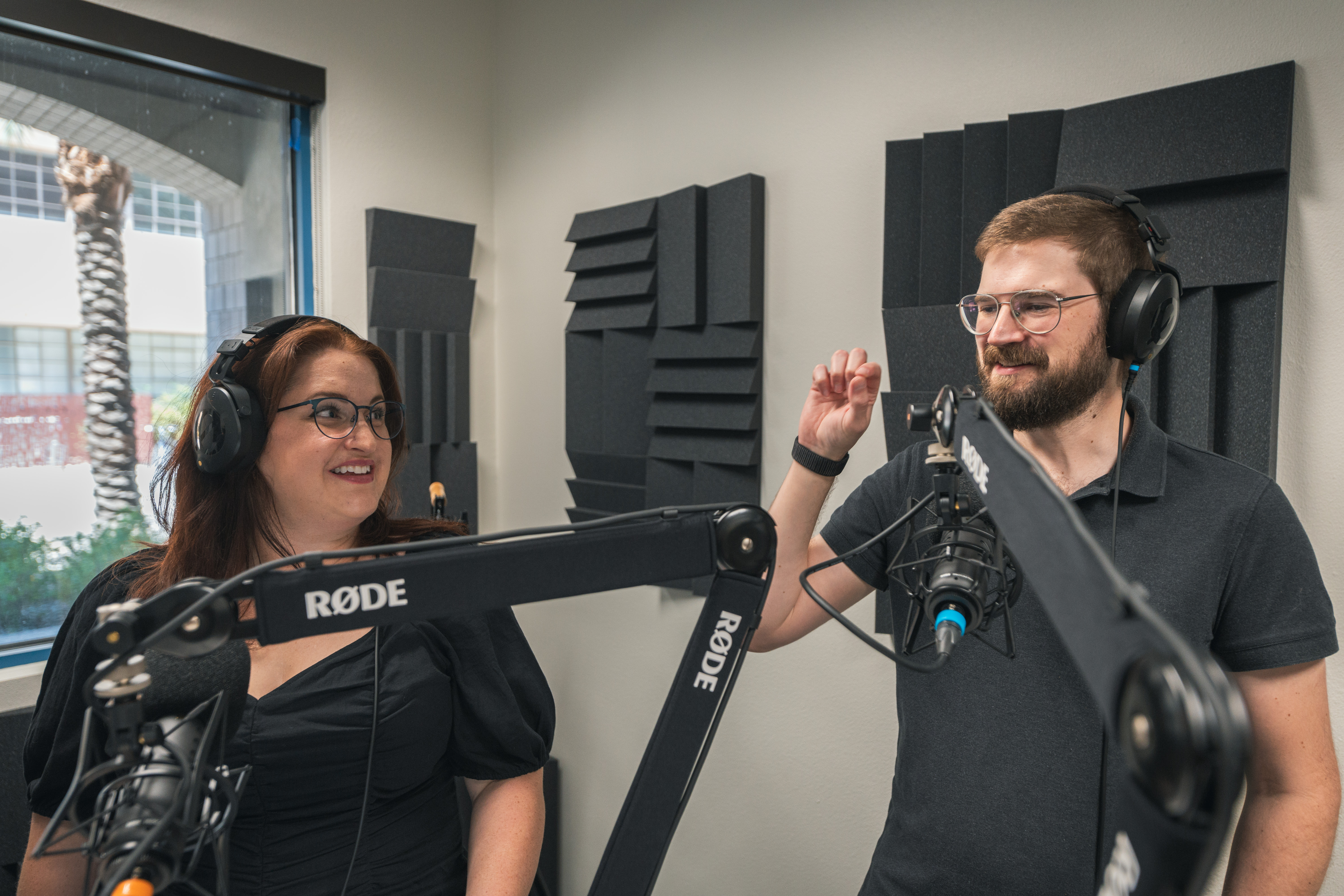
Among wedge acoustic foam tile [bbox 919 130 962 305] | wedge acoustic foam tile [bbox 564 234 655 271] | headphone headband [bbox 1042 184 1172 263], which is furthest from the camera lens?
wedge acoustic foam tile [bbox 564 234 655 271]

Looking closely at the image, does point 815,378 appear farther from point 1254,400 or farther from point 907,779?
point 1254,400

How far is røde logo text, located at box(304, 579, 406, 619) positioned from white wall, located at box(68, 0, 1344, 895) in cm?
132

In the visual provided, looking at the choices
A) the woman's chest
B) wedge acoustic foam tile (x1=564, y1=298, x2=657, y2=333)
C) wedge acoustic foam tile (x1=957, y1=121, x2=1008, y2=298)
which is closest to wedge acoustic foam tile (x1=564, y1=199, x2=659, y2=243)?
wedge acoustic foam tile (x1=564, y1=298, x2=657, y2=333)

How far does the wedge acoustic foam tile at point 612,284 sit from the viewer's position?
2.18m

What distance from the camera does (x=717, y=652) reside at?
66 centimetres

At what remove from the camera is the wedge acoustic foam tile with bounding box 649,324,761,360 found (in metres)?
1.96

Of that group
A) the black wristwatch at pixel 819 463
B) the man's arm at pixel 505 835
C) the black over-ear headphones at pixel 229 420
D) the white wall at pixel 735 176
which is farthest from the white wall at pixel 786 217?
the black over-ear headphones at pixel 229 420

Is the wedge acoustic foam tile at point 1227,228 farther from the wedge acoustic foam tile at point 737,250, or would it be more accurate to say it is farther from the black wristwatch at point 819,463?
the wedge acoustic foam tile at point 737,250

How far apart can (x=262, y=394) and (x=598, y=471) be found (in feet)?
4.21

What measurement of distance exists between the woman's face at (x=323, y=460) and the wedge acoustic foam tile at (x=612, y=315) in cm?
106

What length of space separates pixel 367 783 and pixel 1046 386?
1015 mm

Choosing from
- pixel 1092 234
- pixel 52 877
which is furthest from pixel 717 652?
pixel 52 877

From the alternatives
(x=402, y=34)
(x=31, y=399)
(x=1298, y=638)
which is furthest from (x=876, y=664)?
(x=402, y=34)

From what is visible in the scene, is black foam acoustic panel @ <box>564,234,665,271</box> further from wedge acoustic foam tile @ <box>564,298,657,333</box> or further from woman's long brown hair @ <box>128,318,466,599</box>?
woman's long brown hair @ <box>128,318,466,599</box>
